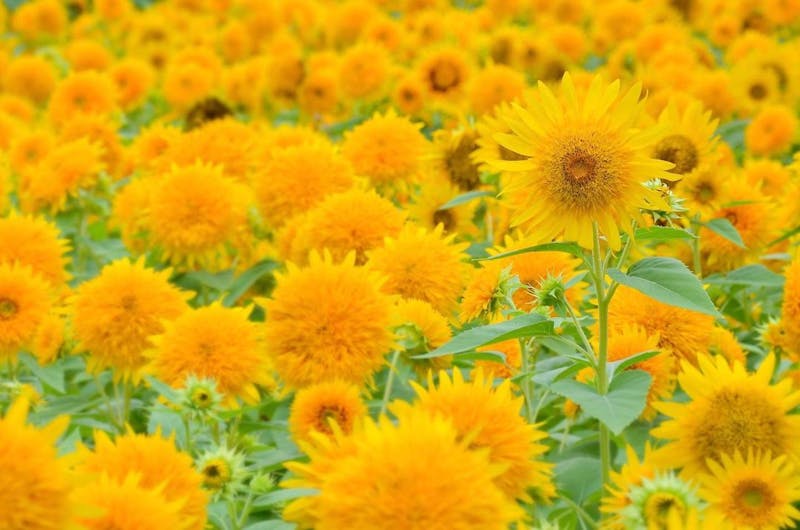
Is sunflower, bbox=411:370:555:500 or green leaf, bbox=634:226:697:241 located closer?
sunflower, bbox=411:370:555:500

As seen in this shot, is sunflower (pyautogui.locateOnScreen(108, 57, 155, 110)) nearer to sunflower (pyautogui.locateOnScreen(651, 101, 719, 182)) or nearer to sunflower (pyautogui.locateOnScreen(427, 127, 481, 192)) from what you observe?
sunflower (pyautogui.locateOnScreen(427, 127, 481, 192))

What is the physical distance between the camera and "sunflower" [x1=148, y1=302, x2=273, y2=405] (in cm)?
221

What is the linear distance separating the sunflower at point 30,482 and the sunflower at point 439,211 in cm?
190

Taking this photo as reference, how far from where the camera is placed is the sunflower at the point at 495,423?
57.3 inches

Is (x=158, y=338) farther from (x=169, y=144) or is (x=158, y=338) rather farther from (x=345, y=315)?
(x=169, y=144)

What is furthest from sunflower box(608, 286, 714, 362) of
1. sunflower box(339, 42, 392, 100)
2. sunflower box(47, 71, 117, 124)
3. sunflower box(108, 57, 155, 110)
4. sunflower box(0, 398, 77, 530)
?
sunflower box(108, 57, 155, 110)

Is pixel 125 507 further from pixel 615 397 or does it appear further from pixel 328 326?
pixel 328 326

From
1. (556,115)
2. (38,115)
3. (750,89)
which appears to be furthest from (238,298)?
(38,115)

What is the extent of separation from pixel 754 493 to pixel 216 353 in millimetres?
1032

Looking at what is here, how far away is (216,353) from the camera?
7.25 feet

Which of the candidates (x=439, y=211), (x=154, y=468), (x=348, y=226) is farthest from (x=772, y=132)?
(x=154, y=468)

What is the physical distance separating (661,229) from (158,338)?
1054 mm

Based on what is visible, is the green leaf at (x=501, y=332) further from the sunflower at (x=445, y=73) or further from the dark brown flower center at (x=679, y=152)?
the sunflower at (x=445, y=73)

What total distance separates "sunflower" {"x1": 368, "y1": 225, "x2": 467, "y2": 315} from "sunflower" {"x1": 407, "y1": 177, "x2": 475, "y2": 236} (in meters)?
0.66
